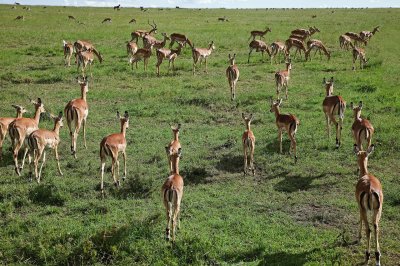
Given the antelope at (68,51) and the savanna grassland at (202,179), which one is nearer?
the savanna grassland at (202,179)

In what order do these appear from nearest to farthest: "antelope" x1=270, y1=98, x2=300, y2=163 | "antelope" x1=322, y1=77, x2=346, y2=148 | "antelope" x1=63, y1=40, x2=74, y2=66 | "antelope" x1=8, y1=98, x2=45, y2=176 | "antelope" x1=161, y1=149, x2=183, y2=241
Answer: "antelope" x1=161, y1=149, x2=183, y2=241 < "antelope" x1=8, y1=98, x2=45, y2=176 < "antelope" x1=270, y1=98, x2=300, y2=163 < "antelope" x1=322, y1=77, x2=346, y2=148 < "antelope" x1=63, y1=40, x2=74, y2=66

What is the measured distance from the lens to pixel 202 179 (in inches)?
395

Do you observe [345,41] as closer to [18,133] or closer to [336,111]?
[336,111]

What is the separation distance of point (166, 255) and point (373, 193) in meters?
3.05

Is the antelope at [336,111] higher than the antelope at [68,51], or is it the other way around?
the antelope at [68,51]

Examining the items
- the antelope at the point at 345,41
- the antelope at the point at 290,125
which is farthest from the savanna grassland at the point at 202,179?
the antelope at the point at 345,41

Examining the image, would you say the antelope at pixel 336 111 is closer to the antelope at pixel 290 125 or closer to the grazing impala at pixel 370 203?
the antelope at pixel 290 125

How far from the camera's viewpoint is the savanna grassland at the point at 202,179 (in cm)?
723

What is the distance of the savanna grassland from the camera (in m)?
7.23

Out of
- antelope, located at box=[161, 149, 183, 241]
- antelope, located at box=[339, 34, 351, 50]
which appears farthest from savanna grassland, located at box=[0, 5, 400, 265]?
antelope, located at box=[339, 34, 351, 50]

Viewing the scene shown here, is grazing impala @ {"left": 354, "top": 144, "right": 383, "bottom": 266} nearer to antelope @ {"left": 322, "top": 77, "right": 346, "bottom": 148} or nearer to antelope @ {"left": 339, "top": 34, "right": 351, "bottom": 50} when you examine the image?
antelope @ {"left": 322, "top": 77, "right": 346, "bottom": 148}

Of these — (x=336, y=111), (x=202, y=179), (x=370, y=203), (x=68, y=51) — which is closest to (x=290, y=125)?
(x=336, y=111)

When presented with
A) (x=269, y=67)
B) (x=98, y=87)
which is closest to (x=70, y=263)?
(x=98, y=87)

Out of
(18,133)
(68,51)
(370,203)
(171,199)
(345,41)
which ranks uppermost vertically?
(345,41)
